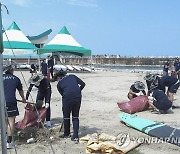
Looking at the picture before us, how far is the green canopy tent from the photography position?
23.0 m

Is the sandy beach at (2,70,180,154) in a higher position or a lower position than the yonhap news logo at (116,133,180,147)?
lower

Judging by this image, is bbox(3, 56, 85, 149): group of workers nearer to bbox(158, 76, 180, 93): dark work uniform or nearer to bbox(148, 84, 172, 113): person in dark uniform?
bbox(148, 84, 172, 113): person in dark uniform

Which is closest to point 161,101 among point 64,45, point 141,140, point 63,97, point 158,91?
point 158,91

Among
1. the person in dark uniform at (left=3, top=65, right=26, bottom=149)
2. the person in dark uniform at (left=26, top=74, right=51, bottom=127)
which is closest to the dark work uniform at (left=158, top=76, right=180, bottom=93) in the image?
the person in dark uniform at (left=26, top=74, right=51, bottom=127)

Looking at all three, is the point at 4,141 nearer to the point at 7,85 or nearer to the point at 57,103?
the point at 7,85

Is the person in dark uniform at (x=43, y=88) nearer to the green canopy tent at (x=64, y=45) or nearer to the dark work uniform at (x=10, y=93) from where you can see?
the dark work uniform at (x=10, y=93)

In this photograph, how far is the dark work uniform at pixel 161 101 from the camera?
8.88 metres

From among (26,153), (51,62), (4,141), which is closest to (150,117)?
(26,153)

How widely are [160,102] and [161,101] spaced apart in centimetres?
5

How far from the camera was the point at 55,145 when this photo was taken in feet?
20.5

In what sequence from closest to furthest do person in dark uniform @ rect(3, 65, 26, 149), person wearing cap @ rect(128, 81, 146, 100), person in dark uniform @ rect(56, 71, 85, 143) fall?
person in dark uniform @ rect(3, 65, 26, 149)
person in dark uniform @ rect(56, 71, 85, 143)
person wearing cap @ rect(128, 81, 146, 100)

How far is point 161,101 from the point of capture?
349 inches

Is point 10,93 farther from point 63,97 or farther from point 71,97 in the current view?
point 71,97

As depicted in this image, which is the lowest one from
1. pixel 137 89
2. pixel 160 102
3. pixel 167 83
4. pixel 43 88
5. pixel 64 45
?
pixel 160 102
